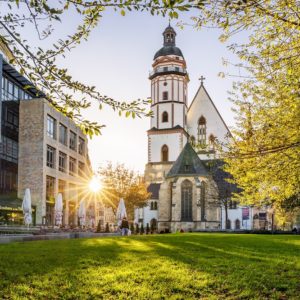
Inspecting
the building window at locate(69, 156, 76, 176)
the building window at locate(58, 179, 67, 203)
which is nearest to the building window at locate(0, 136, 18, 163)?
the building window at locate(58, 179, 67, 203)

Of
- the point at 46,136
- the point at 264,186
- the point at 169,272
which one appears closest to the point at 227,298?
the point at 169,272

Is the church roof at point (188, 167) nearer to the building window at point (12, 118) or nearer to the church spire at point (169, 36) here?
the building window at point (12, 118)

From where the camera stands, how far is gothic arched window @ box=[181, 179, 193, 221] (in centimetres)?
6444

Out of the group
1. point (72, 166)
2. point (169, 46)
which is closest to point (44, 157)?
point (72, 166)

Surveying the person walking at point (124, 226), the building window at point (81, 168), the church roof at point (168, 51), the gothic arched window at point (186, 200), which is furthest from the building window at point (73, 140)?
the church roof at point (168, 51)

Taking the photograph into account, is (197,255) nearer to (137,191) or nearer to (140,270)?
(140,270)

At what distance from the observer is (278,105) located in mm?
13953

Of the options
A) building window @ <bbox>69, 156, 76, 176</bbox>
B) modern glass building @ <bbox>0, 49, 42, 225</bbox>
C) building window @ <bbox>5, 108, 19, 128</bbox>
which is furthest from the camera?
building window @ <bbox>69, 156, 76, 176</bbox>

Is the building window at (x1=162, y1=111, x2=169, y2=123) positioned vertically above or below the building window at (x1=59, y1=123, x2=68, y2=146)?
above

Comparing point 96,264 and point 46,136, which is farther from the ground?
point 46,136

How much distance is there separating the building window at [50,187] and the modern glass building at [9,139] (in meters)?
3.18

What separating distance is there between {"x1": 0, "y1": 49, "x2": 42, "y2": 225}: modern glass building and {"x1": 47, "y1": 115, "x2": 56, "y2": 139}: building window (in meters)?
3.25

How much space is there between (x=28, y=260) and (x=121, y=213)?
29067 mm

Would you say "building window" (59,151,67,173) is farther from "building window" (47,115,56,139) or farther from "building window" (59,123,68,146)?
"building window" (47,115,56,139)
